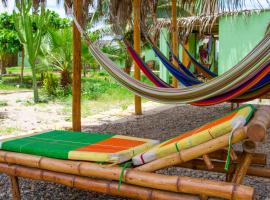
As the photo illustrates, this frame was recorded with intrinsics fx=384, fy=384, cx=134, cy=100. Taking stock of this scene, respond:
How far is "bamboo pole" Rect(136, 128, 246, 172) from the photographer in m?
1.70

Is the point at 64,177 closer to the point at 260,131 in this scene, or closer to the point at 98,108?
the point at 260,131

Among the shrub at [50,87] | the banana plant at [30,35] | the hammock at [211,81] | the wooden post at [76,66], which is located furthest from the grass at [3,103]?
the hammock at [211,81]

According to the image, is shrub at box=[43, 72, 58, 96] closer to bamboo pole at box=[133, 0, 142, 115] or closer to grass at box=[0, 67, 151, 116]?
grass at box=[0, 67, 151, 116]

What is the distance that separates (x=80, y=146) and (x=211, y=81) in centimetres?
116

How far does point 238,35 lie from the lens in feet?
28.7

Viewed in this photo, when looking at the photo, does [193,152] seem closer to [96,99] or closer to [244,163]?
[244,163]

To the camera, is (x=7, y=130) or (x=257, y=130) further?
(x=7, y=130)

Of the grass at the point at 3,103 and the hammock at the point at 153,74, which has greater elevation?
the hammock at the point at 153,74

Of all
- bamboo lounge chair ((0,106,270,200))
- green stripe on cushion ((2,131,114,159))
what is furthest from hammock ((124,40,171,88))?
bamboo lounge chair ((0,106,270,200))

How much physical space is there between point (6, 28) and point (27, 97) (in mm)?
5725

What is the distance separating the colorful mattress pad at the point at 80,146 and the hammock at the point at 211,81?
2.54 feet

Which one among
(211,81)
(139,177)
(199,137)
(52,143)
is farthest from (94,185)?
(211,81)

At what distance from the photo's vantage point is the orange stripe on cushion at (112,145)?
2182mm

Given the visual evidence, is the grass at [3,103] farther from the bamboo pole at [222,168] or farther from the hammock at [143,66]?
the bamboo pole at [222,168]
